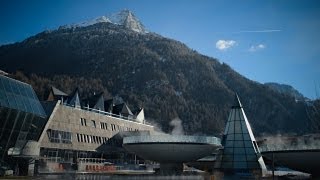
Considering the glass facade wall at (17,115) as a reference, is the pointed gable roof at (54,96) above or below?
above

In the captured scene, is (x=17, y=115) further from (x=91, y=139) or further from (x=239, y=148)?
(x=239, y=148)

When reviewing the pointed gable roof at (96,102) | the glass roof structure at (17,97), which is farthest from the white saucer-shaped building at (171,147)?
the pointed gable roof at (96,102)

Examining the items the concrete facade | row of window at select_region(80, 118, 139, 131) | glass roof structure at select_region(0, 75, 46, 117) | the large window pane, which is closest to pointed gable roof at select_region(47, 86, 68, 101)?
the concrete facade

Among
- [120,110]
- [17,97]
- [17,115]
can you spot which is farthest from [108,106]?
[17,115]

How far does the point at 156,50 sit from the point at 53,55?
84796 mm

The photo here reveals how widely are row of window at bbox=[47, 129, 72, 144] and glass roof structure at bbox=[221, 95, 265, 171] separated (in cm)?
2034

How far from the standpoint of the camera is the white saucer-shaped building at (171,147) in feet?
136

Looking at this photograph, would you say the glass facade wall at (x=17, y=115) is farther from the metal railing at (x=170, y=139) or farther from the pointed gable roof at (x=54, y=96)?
the pointed gable roof at (x=54, y=96)

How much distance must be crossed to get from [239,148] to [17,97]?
26.1 meters

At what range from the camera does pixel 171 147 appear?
4141 cm

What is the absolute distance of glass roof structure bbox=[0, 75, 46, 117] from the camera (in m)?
34.7

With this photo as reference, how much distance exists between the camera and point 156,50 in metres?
197

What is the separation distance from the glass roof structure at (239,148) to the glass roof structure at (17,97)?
22269 mm

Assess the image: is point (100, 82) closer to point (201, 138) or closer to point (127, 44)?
point (127, 44)
